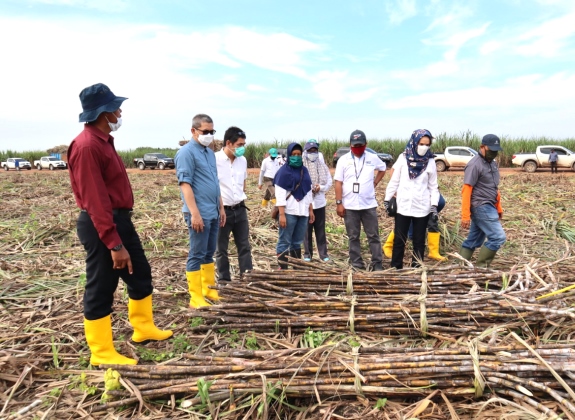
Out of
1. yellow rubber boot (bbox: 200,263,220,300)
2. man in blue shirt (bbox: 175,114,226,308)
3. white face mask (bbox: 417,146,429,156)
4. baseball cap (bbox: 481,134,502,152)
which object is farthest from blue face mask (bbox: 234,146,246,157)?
baseball cap (bbox: 481,134,502,152)

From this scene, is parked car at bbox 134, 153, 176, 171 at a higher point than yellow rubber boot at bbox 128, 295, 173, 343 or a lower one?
higher

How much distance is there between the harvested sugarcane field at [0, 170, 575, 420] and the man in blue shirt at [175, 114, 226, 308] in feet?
1.38

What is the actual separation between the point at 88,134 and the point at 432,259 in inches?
176

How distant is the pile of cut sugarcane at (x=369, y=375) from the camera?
197cm

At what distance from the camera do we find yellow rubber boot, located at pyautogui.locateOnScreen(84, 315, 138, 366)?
263cm

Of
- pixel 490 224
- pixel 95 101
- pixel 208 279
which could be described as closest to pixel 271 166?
pixel 208 279

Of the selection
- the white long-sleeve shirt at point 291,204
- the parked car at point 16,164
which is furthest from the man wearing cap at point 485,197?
the parked car at point 16,164

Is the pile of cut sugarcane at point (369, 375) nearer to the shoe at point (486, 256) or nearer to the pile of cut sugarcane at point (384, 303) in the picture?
the pile of cut sugarcane at point (384, 303)

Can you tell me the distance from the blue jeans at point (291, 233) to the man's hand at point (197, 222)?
1246 millimetres

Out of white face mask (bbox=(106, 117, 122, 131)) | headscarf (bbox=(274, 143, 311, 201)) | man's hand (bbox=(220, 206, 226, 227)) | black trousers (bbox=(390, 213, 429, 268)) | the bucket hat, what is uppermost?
the bucket hat

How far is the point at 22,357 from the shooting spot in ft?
9.02

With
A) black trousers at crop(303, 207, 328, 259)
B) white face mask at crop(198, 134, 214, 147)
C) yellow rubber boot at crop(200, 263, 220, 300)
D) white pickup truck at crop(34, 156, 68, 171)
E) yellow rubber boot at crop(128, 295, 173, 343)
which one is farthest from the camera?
white pickup truck at crop(34, 156, 68, 171)

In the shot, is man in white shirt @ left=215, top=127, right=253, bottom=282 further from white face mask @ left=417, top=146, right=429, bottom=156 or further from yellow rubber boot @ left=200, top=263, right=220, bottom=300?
white face mask @ left=417, top=146, right=429, bottom=156

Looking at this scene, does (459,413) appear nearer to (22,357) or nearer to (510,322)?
(510,322)
